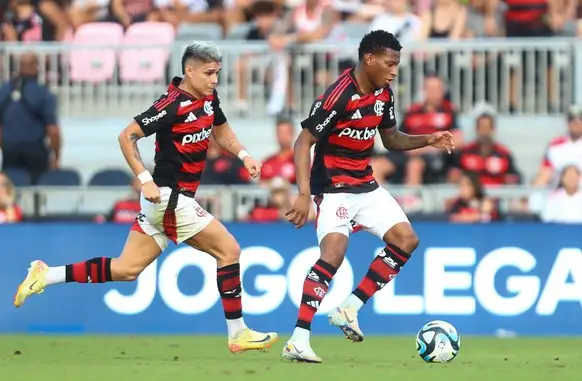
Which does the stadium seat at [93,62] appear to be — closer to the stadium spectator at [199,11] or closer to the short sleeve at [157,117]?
the stadium spectator at [199,11]

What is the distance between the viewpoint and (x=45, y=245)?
1634 centimetres

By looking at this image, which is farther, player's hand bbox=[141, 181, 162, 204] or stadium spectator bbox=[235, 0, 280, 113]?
stadium spectator bbox=[235, 0, 280, 113]

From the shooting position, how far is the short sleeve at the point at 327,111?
1176 centimetres

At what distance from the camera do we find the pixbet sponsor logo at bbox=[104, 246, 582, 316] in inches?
628

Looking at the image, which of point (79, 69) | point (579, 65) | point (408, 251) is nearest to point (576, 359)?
point (408, 251)

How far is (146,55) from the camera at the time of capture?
20875mm

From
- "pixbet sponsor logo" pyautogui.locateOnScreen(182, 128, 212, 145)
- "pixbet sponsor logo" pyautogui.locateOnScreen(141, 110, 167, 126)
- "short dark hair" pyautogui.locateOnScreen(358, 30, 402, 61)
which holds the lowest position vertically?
"pixbet sponsor logo" pyautogui.locateOnScreen(182, 128, 212, 145)

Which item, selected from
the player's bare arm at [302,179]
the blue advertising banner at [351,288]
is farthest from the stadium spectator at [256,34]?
the player's bare arm at [302,179]

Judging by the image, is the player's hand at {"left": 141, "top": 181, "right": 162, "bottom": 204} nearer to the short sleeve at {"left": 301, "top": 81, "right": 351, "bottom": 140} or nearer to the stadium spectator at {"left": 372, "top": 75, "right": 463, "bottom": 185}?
the short sleeve at {"left": 301, "top": 81, "right": 351, "bottom": 140}

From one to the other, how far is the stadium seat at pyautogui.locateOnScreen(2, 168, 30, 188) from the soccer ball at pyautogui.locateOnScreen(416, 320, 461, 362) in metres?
8.40

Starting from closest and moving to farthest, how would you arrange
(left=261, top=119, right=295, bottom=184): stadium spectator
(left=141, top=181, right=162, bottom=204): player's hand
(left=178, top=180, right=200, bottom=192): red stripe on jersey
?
1. (left=141, top=181, right=162, bottom=204): player's hand
2. (left=178, top=180, right=200, bottom=192): red stripe on jersey
3. (left=261, top=119, right=295, bottom=184): stadium spectator

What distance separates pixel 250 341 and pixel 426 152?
7375 mm

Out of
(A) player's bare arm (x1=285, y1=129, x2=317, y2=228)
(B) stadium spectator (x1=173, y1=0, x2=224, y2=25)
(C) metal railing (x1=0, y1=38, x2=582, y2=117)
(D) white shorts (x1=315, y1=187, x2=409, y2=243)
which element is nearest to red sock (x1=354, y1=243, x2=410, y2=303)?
(D) white shorts (x1=315, y1=187, x2=409, y2=243)

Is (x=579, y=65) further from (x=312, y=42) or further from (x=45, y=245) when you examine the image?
(x=45, y=245)
